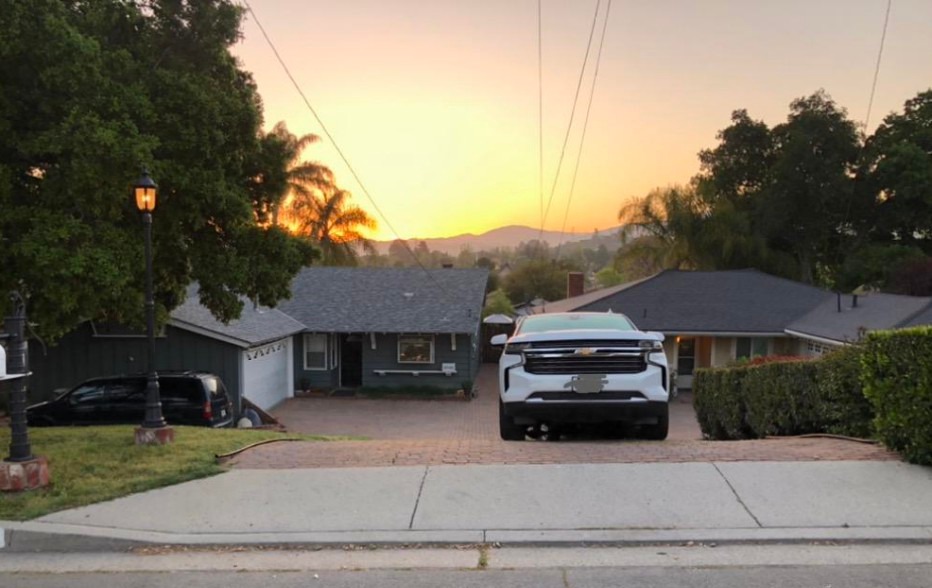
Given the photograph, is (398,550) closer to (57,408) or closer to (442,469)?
(442,469)

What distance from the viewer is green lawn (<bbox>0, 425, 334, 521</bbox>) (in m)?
5.27

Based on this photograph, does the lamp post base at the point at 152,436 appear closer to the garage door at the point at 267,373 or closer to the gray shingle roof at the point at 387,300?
the garage door at the point at 267,373

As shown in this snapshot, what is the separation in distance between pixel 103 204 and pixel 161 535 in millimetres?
5570

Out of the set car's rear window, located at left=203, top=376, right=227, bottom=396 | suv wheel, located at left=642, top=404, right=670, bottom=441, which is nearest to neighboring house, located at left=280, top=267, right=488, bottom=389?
car's rear window, located at left=203, top=376, right=227, bottom=396

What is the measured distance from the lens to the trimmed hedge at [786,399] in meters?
7.31

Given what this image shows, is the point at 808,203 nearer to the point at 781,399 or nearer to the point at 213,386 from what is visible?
the point at 781,399

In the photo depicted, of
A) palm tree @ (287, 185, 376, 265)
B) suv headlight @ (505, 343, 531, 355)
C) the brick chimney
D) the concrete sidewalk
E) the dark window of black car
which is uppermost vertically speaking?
palm tree @ (287, 185, 376, 265)

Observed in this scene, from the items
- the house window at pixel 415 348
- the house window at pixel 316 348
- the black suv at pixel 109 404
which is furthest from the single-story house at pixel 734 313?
the black suv at pixel 109 404

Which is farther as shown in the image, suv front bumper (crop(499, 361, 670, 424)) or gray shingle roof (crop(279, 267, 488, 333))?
gray shingle roof (crop(279, 267, 488, 333))

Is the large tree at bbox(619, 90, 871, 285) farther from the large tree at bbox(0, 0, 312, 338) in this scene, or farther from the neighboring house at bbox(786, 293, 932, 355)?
the large tree at bbox(0, 0, 312, 338)

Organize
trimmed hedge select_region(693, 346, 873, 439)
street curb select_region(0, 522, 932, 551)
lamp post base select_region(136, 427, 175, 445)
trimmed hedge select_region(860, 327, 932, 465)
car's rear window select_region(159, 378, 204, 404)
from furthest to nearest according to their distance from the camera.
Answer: car's rear window select_region(159, 378, 204, 404), lamp post base select_region(136, 427, 175, 445), trimmed hedge select_region(693, 346, 873, 439), trimmed hedge select_region(860, 327, 932, 465), street curb select_region(0, 522, 932, 551)

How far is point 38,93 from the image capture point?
8625 millimetres

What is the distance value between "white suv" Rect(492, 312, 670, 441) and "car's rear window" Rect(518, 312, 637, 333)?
1.80ft

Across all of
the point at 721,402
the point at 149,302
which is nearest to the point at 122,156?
the point at 149,302
